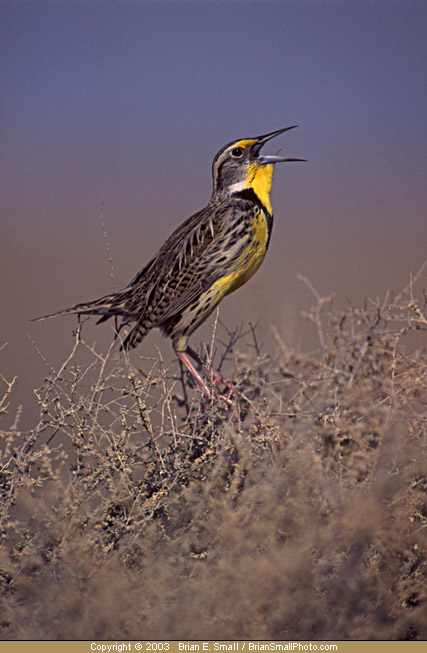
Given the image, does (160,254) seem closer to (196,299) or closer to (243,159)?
(196,299)

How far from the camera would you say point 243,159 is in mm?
2908

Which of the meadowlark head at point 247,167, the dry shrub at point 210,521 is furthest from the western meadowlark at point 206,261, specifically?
the dry shrub at point 210,521

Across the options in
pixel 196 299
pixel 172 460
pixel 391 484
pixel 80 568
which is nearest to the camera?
pixel 80 568

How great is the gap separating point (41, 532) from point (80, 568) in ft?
0.69

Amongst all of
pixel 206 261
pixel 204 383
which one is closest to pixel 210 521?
pixel 204 383

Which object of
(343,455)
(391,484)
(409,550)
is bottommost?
(409,550)

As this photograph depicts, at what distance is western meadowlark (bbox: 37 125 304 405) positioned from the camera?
270 cm

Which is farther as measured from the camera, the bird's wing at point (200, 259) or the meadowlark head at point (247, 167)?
the meadowlark head at point (247, 167)

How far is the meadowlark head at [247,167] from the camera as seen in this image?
9.44 feet

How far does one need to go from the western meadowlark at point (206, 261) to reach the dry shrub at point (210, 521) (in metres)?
0.58

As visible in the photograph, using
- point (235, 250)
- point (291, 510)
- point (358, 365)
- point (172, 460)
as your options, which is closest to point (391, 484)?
point (291, 510)

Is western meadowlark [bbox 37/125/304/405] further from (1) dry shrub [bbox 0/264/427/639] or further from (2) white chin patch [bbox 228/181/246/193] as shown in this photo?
(1) dry shrub [bbox 0/264/427/639]

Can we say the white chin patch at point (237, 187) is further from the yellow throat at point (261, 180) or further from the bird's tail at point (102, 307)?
the bird's tail at point (102, 307)

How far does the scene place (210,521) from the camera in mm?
1702
